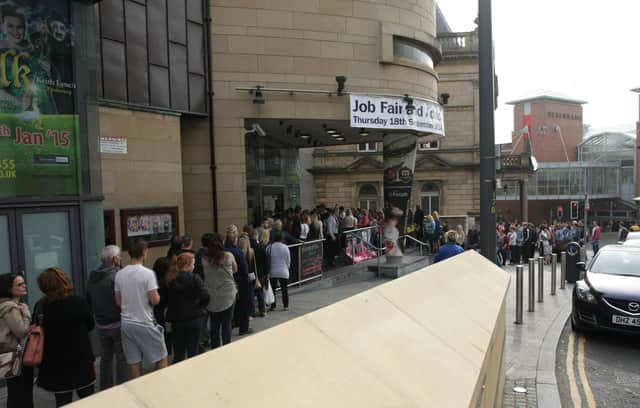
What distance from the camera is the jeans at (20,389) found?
4316 mm

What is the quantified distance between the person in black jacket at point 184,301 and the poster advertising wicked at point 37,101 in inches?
94.2

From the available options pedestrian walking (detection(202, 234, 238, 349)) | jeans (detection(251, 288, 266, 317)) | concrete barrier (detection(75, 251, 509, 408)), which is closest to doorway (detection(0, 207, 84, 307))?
pedestrian walking (detection(202, 234, 238, 349))

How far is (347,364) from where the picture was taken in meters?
1.93

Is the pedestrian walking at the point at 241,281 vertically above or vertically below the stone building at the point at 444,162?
below

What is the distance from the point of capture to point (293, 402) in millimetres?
1586

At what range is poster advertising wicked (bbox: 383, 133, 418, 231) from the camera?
53.2ft

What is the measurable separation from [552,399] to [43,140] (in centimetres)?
708

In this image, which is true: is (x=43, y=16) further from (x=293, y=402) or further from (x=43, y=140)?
(x=293, y=402)

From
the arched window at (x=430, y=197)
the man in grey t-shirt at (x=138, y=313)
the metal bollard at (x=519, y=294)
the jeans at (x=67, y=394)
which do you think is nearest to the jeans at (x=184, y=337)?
the man in grey t-shirt at (x=138, y=313)

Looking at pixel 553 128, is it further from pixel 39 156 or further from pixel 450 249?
pixel 39 156

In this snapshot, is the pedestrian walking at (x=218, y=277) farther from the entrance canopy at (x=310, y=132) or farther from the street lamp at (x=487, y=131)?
the entrance canopy at (x=310, y=132)

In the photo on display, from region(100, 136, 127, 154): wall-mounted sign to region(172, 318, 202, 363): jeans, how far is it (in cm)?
558

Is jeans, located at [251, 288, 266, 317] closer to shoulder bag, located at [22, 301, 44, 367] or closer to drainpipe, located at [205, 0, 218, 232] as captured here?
drainpipe, located at [205, 0, 218, 232]

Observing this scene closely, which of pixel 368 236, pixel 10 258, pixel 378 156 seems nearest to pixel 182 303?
pixel 10 258
